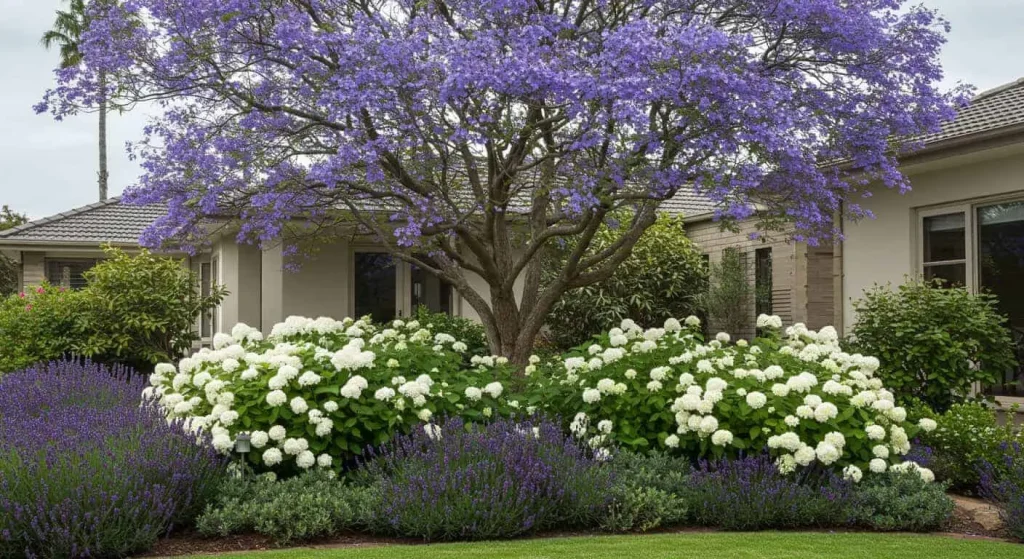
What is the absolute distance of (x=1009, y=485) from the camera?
6.73m

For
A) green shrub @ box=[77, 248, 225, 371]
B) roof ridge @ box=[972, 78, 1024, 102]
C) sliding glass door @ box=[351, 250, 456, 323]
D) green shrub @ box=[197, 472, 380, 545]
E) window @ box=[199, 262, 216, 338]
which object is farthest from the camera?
window @ box=[199, 262, 216, 338]

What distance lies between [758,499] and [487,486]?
1.89 meters

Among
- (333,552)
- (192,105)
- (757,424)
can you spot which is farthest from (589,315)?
(333,552)

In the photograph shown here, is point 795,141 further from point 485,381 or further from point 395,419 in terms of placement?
point 395,419

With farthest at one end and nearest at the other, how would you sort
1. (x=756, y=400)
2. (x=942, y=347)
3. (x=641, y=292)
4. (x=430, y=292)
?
(x=430, y=292) → (x=641, y=292) → (x=942, y=347) → (x=756, y=400)

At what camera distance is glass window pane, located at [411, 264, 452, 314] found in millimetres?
16641

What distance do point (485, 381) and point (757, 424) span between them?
222 centimetres

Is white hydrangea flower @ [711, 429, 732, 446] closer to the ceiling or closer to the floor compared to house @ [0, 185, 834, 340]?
closer to the floor

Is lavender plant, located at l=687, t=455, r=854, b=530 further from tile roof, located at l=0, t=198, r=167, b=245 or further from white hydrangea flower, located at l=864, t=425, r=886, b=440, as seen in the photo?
tile roof, located at l=0, t=198, r=167, b=245

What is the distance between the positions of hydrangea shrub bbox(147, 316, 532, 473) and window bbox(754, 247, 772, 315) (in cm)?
909

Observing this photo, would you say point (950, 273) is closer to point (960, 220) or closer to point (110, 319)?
point (960, 220)

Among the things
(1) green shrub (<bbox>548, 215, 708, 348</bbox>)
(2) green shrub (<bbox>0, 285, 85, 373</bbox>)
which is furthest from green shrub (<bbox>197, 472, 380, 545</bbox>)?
(1) green shrub (<bbox>548, 215, 708, 348</bbox>)

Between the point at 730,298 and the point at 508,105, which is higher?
the point at 508,105

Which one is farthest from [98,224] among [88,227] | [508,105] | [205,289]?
[508,105]
